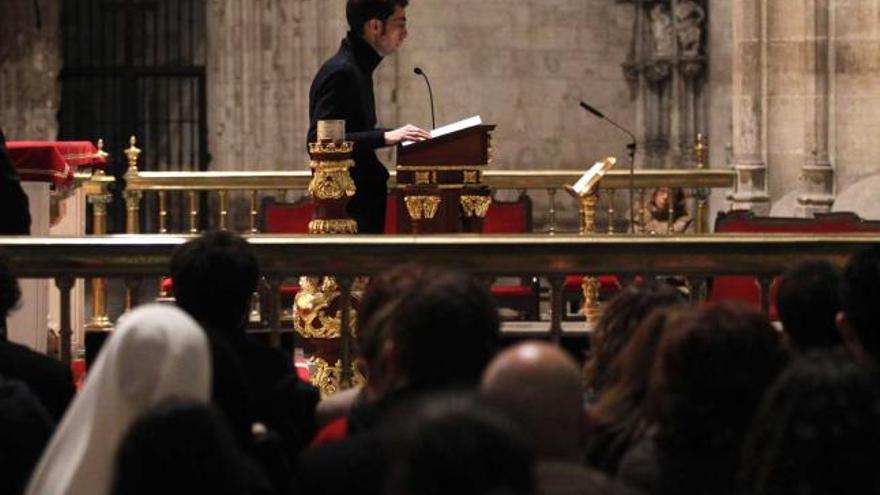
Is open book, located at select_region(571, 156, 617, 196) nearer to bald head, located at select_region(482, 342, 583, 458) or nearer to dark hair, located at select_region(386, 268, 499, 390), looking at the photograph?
dark hair, located at select_region(386, 268, 499, 390)

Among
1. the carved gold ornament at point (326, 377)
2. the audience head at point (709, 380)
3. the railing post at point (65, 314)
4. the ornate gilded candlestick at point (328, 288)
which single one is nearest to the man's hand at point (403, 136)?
the ornate gilded candlestick at point (328, 288)

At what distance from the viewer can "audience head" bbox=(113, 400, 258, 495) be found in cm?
Result: 427

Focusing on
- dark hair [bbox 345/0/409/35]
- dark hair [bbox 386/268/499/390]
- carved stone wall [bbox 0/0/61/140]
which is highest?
carved stone wall [bbox 0/0/61/140]

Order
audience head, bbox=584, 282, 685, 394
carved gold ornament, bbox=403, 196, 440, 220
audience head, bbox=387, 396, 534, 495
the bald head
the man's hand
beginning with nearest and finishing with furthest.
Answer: audience head, bbox=387, 396, 534, 495 < the bald head < audience head, bbox=584, 282, 685, 394 < the man's hand < carved gold ornament, bbox=403, 196, 440, 220

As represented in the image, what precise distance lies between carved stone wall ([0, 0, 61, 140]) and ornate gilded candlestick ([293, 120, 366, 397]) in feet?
43.0

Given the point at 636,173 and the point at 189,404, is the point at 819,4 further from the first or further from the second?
the point at 189,404

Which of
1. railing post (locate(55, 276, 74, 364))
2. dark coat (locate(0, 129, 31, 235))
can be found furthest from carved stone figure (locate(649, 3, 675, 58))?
railing post (locate(55, 276, 74, 364))

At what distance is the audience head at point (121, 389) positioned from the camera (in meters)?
4.84

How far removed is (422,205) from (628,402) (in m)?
4.89

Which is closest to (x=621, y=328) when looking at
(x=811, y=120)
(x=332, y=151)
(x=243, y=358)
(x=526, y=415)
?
(x=243, y=358)

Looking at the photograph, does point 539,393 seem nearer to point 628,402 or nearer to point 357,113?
point 628,402

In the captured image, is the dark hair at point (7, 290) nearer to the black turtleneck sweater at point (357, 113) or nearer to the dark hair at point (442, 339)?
the dark hair at point (442, 339)

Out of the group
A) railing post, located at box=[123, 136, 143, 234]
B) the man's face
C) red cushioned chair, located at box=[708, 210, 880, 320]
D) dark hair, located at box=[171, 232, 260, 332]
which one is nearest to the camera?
dark hair, located at box=[171, 232, 260, 332]

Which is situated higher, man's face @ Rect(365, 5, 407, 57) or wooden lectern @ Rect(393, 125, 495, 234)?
man's face @ Rect(365, 5, 407, 57)
